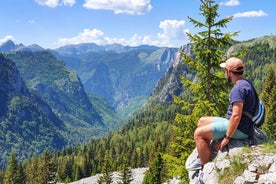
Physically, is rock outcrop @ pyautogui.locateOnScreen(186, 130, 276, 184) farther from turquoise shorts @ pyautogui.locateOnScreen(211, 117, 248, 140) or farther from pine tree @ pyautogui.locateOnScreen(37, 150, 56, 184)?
pine tree @ pyautogui.locateOnScreen(37, 150, 56, 184)

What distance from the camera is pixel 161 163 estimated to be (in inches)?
3310

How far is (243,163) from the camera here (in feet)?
41.3

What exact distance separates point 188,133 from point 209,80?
385cm

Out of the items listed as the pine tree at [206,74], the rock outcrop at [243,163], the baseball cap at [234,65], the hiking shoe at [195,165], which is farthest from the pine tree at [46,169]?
the baseball cap at [234,65]

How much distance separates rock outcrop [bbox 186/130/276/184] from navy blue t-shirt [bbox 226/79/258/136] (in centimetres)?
63

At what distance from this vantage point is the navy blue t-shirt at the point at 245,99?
1334 centimetres

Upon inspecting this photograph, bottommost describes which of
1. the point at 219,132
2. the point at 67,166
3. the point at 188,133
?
the point at 67,166

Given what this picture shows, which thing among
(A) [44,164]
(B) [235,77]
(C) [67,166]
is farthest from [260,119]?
(C) [67,166]

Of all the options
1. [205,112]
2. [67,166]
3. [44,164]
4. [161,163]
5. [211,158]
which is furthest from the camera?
[67,166]

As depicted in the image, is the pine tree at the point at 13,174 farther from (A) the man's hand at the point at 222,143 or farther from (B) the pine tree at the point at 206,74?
(A) the man's hand at the point at 222,143

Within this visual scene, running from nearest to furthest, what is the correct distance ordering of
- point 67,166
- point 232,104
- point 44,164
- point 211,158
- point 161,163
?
point 232,104 → point 211,158 → point 161,163 → point 44,164 → point 67,166

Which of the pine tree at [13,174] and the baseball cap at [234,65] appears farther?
the pine tree at [13,174]

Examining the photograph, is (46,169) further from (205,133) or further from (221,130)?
(221,130)

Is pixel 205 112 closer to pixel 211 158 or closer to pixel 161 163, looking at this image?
pixel 211 158
